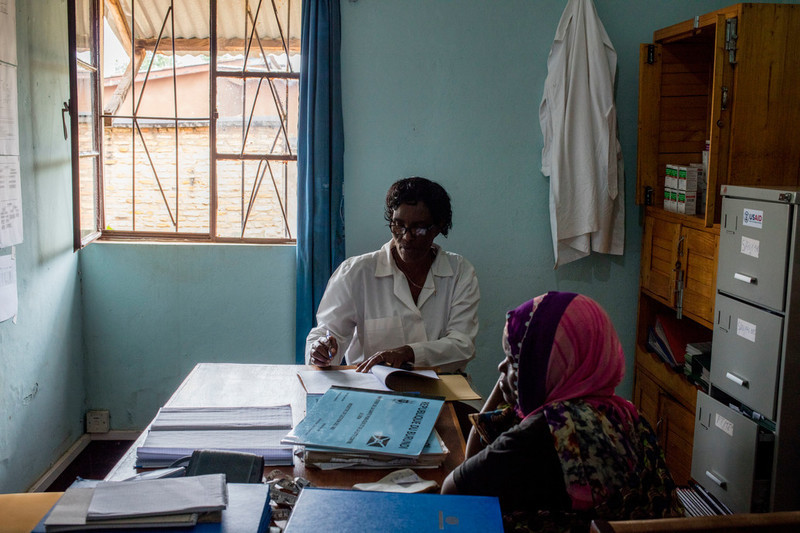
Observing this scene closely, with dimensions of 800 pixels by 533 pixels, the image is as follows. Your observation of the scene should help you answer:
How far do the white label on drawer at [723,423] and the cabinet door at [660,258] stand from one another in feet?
1.99

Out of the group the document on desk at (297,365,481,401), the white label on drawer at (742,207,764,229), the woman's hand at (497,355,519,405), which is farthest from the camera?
the white label on drawer at (742,207,764,229)

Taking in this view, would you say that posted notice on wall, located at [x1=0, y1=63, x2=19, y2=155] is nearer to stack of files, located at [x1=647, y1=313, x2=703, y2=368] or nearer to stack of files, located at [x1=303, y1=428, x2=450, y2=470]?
stack of files, located at [x1=303, y1=428, x2=450, y2=470]

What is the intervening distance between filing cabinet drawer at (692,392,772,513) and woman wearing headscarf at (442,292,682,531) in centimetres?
127

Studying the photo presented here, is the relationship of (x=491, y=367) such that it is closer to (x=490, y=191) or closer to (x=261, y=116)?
(x=490, y=191)

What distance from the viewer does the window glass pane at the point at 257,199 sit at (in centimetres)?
364

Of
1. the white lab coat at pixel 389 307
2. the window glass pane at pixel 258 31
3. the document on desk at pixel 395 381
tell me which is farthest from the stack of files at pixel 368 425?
the window glass pane at pixel 258 31

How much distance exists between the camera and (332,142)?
344cm

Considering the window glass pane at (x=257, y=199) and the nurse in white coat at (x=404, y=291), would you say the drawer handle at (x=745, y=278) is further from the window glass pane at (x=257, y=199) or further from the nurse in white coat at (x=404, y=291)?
the window glass pane at (x=257, y=199)

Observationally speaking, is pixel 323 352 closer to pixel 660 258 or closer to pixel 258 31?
pixel 660 258

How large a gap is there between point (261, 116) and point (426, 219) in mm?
→ 1352

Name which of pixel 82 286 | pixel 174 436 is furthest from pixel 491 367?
pixel 174 436

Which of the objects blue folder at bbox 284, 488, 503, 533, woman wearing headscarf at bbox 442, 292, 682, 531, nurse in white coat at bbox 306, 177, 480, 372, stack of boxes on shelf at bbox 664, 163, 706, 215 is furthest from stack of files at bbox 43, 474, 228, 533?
stack of boxes on shelf at bbox 664, 163, 706, 215

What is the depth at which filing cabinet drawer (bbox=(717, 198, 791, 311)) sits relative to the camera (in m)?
2.39

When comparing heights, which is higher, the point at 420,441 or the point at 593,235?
the point at 593,235
